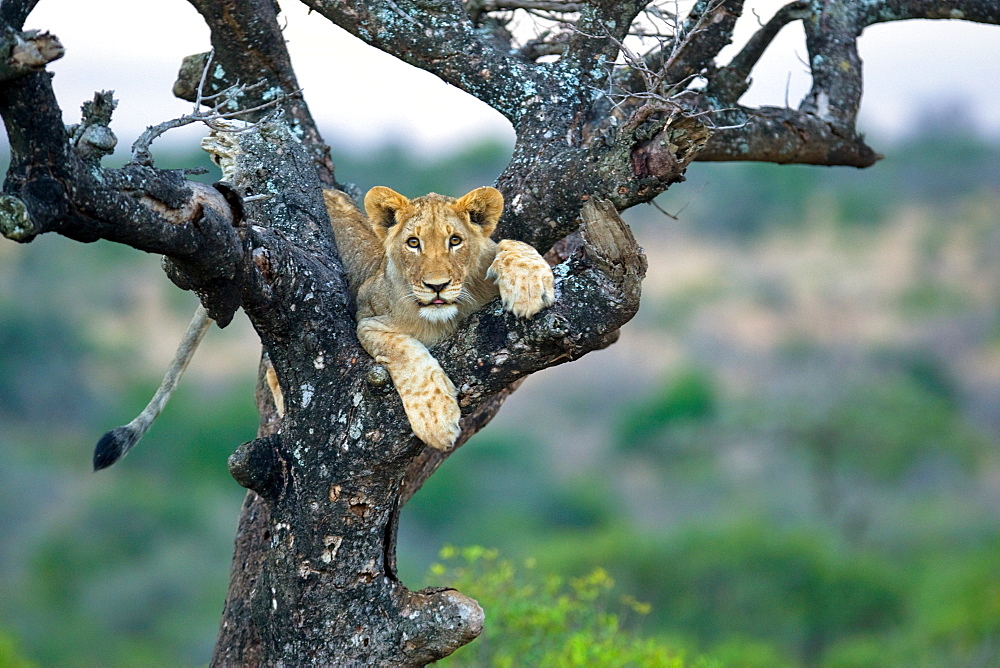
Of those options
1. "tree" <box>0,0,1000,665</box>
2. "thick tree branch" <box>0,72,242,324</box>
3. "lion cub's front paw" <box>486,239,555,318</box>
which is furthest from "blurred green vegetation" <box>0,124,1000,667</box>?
"thick tree branch" <box>0,72,242,324</box>

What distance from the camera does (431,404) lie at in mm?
3553

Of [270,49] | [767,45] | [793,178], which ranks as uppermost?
[793,178]

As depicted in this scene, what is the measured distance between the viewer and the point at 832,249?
108 ft

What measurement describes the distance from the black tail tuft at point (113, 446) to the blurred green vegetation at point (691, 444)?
354 inches

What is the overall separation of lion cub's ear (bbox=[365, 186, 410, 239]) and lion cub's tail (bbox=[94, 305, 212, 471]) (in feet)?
2.39

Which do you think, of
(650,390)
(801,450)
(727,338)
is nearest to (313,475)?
(801,450)

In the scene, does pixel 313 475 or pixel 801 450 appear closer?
pixel 313 475

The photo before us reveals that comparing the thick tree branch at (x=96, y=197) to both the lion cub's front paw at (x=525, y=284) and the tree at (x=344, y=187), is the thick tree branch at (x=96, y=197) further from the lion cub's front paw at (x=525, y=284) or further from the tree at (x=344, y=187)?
the lion cub's front paw at (x=525, y=284)

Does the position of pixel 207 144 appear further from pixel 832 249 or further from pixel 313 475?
pixel 832 249

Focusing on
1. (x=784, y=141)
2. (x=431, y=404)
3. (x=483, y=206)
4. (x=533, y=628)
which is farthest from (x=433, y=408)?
(x=533, y=628)

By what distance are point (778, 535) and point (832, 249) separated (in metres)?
14.9

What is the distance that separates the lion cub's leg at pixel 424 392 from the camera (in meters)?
3.55

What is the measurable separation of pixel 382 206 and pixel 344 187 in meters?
0.95

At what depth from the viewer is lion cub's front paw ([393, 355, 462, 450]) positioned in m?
3.55
